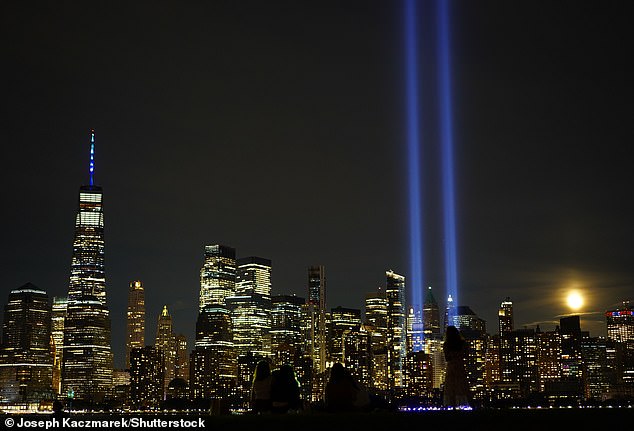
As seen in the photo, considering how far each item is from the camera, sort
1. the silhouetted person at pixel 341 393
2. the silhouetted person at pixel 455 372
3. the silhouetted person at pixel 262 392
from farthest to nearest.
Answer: the silhouetted person at pixel 455 372 < the silhouetted person at pixel 262 392 < the silhouetted person at pixel 341 393

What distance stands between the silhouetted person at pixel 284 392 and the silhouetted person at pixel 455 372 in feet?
11.3

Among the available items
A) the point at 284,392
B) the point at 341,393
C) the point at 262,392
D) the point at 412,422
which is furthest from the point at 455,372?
the point at 412,422

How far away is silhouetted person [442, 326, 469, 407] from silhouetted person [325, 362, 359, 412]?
2.93 m

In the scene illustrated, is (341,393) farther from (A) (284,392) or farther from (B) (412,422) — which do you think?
(B) (412,422)

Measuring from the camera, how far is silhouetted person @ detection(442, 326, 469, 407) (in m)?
19.3

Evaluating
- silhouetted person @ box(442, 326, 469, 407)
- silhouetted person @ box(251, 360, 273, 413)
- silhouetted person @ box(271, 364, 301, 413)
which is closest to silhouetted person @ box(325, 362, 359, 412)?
silhouetted person @ box(271, 364, 301, 413)

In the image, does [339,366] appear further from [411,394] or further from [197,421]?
[411,394]

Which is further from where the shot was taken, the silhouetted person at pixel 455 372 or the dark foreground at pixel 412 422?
the silhouetted person at pixel 455 372

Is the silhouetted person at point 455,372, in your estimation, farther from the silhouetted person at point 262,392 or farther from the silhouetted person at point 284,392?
the silhouetted person at point 262,392

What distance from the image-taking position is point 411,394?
19575 cm

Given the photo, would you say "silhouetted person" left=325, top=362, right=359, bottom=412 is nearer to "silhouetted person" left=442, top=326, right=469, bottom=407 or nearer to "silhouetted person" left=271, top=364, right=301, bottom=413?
"silhouetted person" left=271, top=364, right=301, bottom=413

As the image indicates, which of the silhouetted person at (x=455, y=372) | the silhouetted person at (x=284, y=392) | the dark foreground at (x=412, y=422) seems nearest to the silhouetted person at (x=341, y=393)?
the silhouetted person at (x=284, y=392)

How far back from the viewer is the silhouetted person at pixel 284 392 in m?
18.0

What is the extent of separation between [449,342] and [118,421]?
789 cm
